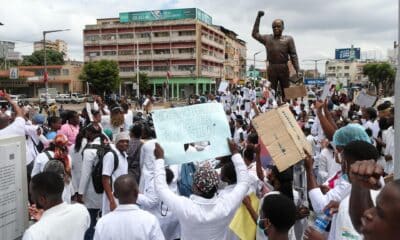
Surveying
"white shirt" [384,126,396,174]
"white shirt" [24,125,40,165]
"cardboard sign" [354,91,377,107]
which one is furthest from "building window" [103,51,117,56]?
"white shirt" [384,126,396,174]

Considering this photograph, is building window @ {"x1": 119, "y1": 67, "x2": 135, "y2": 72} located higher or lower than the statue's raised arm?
higher

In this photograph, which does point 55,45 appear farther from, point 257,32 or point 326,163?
point 326,163

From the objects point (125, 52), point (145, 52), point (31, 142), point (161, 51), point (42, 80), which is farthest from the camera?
point (125, 52)

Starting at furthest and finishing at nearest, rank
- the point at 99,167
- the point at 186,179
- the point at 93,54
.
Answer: the point at 93,54 → the point at 99,167 → the point at 186,179

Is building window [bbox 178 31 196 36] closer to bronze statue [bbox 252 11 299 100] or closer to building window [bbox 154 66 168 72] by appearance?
building window [bbox 154 66 168 72]

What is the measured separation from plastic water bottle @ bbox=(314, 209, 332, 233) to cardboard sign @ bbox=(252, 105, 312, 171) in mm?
552

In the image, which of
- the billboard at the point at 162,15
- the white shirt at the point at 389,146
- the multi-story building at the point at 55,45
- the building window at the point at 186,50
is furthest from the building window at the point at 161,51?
the multi-story building at the point at 55,45

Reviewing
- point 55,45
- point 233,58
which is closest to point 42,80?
point 233,58

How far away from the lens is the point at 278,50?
712 centimetres

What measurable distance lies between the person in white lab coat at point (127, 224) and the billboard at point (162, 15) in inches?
3241

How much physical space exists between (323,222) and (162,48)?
261 ft

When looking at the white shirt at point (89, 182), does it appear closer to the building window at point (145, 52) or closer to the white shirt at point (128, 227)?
the white shirt at point (128, 227)

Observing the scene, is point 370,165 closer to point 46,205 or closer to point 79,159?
point 46,205

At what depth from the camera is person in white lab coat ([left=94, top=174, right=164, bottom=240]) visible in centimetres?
340
